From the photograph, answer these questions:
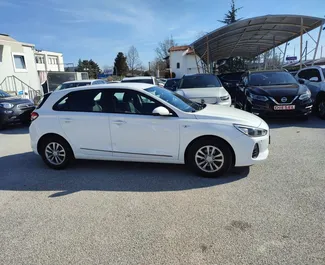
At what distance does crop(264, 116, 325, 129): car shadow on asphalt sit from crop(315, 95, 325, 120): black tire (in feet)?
0.56

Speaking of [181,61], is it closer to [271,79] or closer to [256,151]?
[271,79]

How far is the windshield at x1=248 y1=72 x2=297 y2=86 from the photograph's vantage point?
898cm

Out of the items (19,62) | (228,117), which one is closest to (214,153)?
(228,117)

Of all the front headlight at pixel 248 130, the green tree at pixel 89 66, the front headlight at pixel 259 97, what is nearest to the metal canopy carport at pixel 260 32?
the front headlight at pixel 259 97

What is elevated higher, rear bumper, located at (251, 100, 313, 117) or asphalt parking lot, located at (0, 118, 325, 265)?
rear bumper, located at (251, 100, 313, 117)

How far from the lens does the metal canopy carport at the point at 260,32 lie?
14549 mm

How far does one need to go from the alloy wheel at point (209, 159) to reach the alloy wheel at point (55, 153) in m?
2.53

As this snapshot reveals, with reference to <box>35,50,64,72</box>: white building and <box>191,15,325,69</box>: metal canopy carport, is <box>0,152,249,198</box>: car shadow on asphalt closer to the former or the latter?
<box>191,15,325,69</box>: metal canopy carport

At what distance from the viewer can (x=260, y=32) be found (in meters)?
18.3

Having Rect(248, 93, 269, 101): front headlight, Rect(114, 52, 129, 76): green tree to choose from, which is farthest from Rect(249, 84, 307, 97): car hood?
Rect(114, 52, 129, 76): green tree

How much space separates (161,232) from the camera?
9.48ft

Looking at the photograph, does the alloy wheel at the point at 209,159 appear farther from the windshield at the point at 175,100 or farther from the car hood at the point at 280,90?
the car hood at the point at 280,90

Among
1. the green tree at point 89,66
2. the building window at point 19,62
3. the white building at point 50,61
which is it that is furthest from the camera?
the green tree at point 89,66

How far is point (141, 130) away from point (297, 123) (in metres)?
6.04
